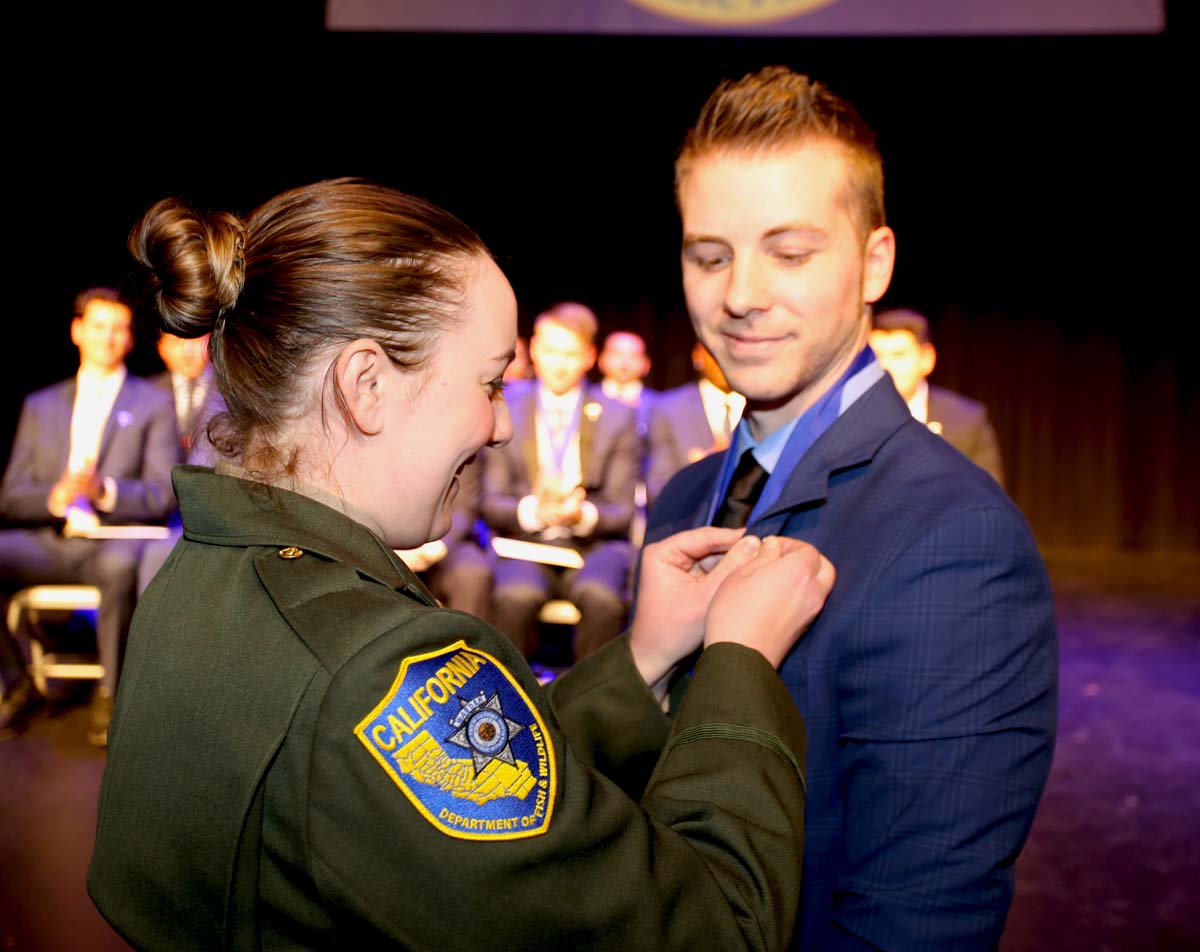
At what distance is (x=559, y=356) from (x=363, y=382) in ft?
13.6

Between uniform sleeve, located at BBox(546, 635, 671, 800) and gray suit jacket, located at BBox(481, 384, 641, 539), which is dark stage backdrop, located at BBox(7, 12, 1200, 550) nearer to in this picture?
gray suit jacket, located at BBox(481, 384, 641, 539)

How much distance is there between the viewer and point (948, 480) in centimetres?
118

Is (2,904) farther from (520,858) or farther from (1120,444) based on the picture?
(1120,444)

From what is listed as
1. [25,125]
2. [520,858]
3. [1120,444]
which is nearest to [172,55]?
[25,125]

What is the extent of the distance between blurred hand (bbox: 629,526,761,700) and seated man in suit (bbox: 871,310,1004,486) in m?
3.71

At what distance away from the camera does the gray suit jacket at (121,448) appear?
4613 mm

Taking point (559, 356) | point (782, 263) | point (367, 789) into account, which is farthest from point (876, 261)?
point (559, 356)

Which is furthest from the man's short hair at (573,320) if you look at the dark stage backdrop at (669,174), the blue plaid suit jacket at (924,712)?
the blue plaid suit jacket at (924,712)

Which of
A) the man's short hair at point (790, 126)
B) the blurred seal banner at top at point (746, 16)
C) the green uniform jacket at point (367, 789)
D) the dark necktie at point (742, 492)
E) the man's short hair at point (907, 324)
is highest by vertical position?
the blurred seal banner at top at point (746, 16)

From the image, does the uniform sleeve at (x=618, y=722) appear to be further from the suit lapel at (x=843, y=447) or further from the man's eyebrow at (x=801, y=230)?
the man's eyebrow at (x=801, y=230)

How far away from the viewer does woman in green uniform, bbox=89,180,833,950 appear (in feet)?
2.64

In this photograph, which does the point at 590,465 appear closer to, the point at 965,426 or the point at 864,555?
the point at 965,426

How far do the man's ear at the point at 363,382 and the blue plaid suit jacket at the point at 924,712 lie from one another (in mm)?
516

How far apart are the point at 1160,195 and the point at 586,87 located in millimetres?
5056
